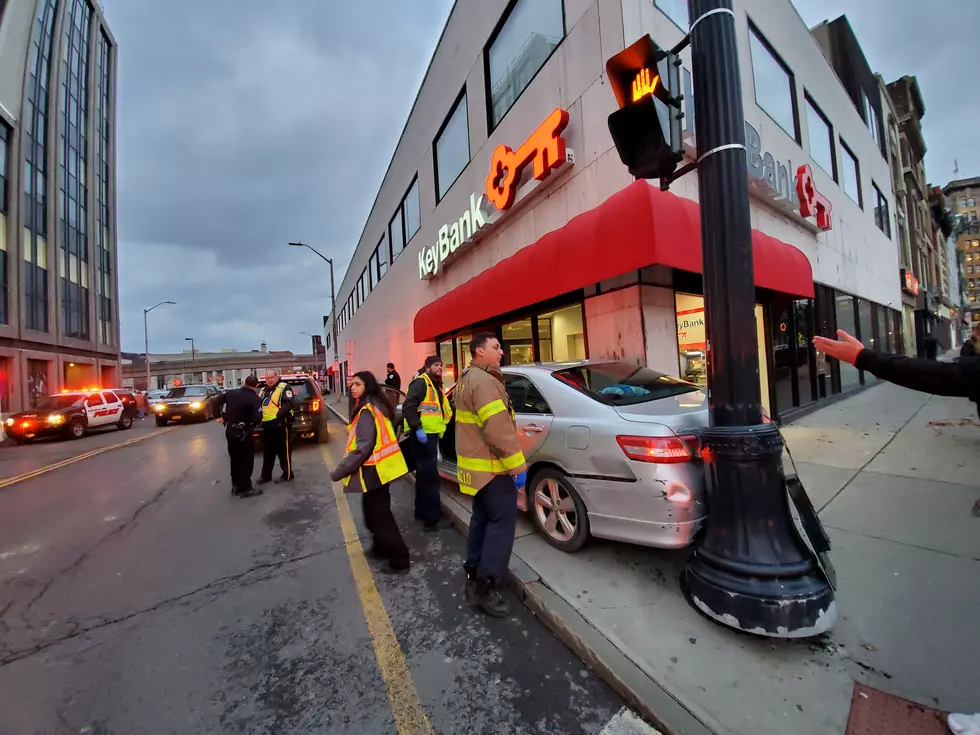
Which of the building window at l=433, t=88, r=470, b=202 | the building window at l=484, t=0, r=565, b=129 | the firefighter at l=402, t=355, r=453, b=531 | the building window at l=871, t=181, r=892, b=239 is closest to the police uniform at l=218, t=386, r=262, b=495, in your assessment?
the firefighter at l=402, t=355, r=453, b=531

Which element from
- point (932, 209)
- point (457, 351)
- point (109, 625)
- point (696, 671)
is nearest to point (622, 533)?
point (696, 671)

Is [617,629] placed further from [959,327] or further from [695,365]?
[959,327]

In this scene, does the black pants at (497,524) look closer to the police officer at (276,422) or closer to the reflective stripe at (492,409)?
the reflective stripe at (492,409)

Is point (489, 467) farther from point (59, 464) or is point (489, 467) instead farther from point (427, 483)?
point (59, 464)

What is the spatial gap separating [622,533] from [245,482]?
554 centimetres

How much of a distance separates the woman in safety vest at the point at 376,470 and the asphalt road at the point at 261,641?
0.23 metres

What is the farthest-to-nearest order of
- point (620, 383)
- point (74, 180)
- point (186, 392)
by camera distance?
point (74, 180), point (186, 392), point (620, 383)

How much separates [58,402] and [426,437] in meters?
18.1

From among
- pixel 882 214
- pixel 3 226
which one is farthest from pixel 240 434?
pixel 3 226

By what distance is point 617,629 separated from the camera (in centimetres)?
264

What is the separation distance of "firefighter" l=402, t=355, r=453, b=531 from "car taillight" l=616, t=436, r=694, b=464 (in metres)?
2.38

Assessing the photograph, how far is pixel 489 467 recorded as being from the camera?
3.04 meters

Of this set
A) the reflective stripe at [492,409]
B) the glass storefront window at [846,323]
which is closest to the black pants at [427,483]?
the reflective stripe at [492,409]

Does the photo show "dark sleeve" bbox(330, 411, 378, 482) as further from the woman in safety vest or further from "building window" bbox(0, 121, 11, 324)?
"building window" bbox(0, 121, 11, 324)
